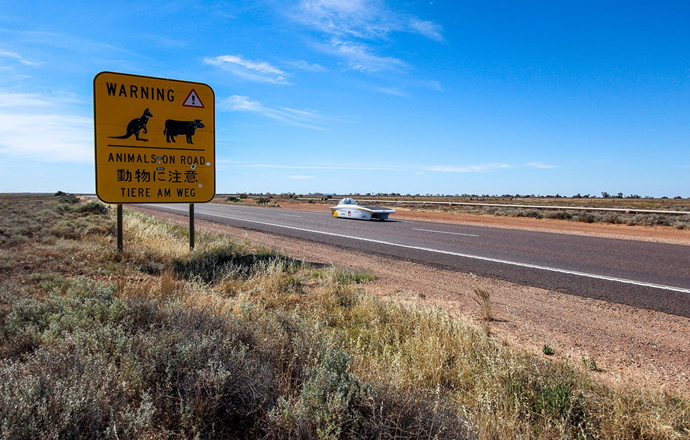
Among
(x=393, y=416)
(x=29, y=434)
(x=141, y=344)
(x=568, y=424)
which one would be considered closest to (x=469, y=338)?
(x=568, y=424)

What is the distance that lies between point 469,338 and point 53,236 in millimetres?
11438

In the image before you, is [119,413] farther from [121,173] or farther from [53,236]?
[53,236]

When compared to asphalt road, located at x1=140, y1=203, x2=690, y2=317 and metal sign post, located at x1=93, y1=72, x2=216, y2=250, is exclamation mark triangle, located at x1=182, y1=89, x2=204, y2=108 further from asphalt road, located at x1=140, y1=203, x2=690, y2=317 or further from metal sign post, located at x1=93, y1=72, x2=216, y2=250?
asphalt road, located at x1=140, y1=203, x2=690, y2=317

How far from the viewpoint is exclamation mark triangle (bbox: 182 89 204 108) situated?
921cm

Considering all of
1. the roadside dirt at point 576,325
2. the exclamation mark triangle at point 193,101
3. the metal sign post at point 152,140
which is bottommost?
the roadside dirt at point 576,325

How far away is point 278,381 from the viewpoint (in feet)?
9.21

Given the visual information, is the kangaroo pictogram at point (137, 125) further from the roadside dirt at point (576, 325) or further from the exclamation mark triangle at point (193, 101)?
the roadside dirt at point (576, 325)

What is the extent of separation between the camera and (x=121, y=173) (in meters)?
8.59

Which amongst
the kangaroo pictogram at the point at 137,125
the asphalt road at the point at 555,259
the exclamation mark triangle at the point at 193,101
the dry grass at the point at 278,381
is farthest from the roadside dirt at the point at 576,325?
the kangaroo pictogram at the point at 137,125

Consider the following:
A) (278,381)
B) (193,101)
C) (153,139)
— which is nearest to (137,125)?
(153,139)

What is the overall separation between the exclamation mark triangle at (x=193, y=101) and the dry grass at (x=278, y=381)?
18.0 ft

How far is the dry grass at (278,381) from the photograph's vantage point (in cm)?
228

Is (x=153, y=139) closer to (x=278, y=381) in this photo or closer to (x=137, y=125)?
(x=137, y=125)

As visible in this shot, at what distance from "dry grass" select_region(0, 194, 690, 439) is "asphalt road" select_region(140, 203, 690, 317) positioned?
3.58 meters
